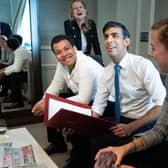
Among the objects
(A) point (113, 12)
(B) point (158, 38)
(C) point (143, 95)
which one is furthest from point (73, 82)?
(A) point (113, 12)

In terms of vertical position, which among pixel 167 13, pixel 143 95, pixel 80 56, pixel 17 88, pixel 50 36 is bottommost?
pixel 17 88

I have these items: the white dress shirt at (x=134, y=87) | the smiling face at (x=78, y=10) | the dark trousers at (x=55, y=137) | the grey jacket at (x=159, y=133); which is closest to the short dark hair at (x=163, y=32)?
the grey jacket at (x=159, y=133)

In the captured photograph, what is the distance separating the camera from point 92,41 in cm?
265

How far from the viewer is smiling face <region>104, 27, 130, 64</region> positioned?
5.14ft

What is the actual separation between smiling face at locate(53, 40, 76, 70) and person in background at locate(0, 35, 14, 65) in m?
1.14

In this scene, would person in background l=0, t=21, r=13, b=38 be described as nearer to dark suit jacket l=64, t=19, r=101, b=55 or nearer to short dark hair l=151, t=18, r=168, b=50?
dark suit jacket l=64, t=19, r=101, b=55

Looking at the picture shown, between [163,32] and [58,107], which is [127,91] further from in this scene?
[163,32]

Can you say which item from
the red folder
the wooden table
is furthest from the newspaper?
the red folder

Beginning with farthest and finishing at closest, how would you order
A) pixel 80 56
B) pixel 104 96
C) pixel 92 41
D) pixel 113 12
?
1. pixel 113 12
2. pixel 92 41
3. pixel 80 56
4. pixel 104 96

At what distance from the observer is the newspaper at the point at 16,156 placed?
4.04 feet

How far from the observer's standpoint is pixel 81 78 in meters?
1.84

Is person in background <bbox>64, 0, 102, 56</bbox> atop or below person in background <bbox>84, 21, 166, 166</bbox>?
atop

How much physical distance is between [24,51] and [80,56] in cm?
119

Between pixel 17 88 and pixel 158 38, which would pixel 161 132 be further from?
pixel 17 88
